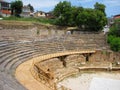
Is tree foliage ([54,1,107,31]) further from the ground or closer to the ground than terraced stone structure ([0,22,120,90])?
further from the ground

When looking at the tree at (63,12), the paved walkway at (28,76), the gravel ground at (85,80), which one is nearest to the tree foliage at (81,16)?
the tree at (63,12)

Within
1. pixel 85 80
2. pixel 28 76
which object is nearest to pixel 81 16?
pixel 85 80

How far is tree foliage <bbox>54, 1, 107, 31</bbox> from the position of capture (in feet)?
90.5

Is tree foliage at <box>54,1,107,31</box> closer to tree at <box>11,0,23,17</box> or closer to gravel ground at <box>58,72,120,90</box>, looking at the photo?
tree at <box>11,0,23,17</box>

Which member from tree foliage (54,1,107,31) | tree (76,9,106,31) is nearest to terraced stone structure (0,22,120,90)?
tree (76,9,106,31)

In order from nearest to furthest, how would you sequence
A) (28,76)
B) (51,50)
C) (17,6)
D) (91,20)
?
1. (28,76)
2. (51,50)
3. (91,20)
4. (17,6)

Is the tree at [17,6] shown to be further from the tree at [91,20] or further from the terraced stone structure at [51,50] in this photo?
the terraced stone structure at [51,50]

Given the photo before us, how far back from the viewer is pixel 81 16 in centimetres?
2769

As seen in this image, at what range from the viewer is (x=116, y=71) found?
18.0 meters

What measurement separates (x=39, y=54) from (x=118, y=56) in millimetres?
6821

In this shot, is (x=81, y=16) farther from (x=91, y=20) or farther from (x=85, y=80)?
(x=85, y=80)

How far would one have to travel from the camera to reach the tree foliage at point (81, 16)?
27.6 metres

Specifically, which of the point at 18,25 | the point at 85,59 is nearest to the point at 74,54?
the point at 85,59

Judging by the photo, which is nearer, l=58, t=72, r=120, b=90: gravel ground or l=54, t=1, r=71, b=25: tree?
l=58, t=72, r=120, b=90: gravel ground
